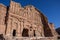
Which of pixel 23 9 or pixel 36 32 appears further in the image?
pixel 36 32

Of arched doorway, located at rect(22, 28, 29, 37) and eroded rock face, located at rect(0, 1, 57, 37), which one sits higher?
eroded rock face, located at rect(0, 1, 57, 37)

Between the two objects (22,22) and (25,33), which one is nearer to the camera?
(22,22)

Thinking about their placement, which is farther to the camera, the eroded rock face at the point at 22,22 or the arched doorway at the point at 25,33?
the arched doorway at the point at 25,33

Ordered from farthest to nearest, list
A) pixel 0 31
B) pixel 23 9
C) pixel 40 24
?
pixel 40 24, pixel 23 9, pixel 0 31

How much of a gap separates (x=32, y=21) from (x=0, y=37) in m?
12.7

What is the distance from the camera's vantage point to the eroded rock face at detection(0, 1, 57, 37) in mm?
22625

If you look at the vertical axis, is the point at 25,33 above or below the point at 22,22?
below

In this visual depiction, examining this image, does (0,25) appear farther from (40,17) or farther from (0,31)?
(40,17)

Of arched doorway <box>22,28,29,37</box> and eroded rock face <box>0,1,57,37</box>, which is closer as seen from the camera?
eroded rock face <box>0,1,57,37</box>

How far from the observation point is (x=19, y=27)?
81.1ft

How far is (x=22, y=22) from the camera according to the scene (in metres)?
25.5

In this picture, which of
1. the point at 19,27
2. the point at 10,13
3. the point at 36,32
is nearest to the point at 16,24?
the point at 19,27

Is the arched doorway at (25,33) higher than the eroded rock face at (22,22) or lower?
lower

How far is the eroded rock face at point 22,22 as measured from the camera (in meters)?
22.6
